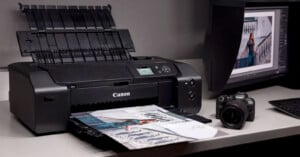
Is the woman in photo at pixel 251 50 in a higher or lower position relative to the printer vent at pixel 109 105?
higher

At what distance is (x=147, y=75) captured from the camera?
1435 millimetres

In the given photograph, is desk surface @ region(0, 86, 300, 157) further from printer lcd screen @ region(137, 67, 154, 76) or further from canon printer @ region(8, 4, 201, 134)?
printer lcd screen @ region(137, 67, 154, 76)

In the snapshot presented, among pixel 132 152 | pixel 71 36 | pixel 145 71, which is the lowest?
pixel 132 152

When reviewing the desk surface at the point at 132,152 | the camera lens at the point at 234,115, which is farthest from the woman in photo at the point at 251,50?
the camera lens at the point at 234,115

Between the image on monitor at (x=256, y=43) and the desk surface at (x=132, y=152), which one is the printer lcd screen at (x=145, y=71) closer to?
the desk surface at (x=132, y=152)

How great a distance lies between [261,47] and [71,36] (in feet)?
2.50

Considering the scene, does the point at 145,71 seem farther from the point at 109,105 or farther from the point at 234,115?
the point at 234,115

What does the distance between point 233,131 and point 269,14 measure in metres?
0.70

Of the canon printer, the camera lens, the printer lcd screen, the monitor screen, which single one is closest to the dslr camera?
the camera lens

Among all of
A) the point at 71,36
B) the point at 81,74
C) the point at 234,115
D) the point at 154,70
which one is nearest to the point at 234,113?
the point at 234,115

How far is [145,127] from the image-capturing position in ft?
3.94

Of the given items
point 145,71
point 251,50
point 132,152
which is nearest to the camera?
point 132,152

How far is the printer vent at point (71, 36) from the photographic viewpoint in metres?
1.43

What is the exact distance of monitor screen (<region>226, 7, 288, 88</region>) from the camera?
1.76m
